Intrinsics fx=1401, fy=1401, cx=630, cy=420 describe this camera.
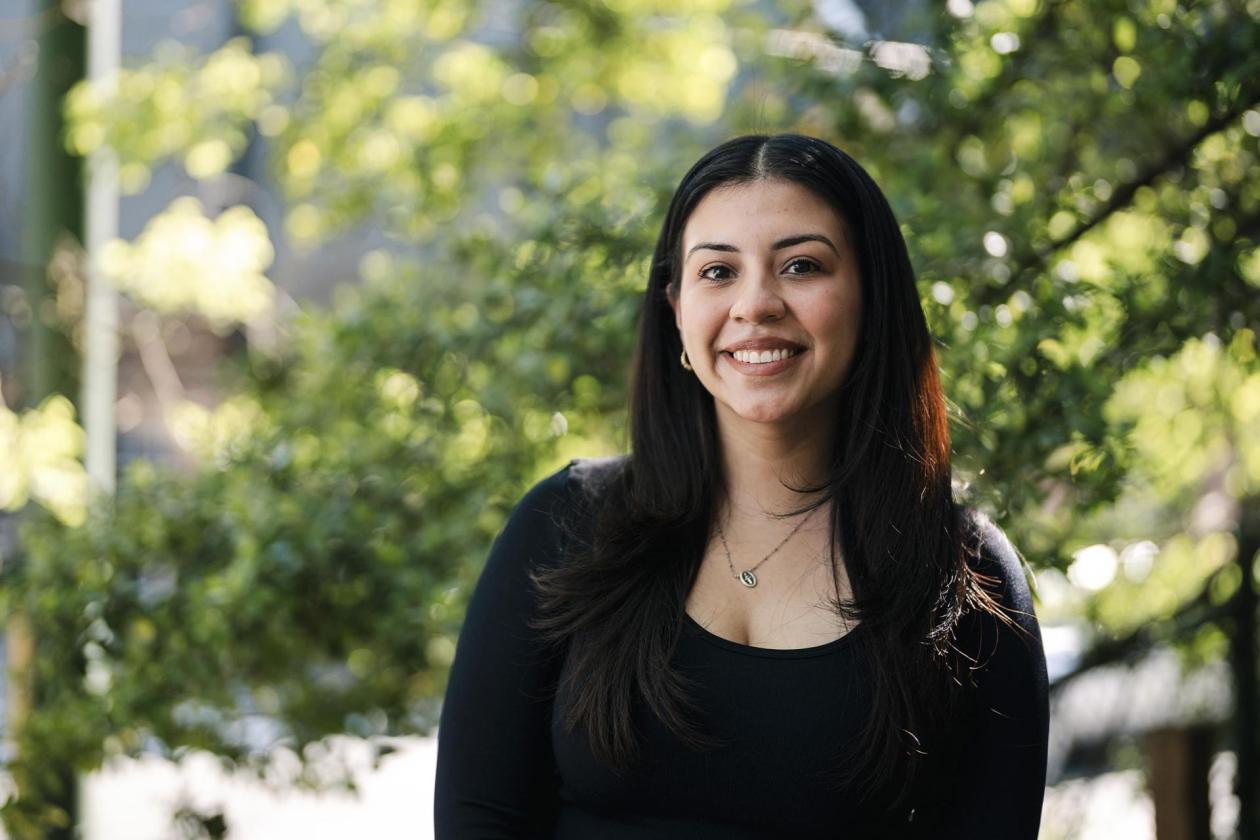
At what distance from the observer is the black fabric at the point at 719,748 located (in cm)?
191

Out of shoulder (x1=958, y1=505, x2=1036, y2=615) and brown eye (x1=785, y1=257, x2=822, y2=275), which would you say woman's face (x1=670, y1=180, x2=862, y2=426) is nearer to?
brown eye (x1=785, y1=257, x2=822, y2=275)

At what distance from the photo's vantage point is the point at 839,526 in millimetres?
2131

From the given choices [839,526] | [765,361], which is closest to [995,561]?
[839,526]

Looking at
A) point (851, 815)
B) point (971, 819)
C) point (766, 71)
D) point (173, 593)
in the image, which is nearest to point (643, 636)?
point (851, 815)

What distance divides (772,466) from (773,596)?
0.21 meters

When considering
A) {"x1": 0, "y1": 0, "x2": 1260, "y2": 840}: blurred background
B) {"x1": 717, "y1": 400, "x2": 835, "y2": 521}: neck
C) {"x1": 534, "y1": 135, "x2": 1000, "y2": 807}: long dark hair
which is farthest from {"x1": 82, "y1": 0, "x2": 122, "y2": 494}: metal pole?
{"x1": 717, "y1": 400, "x2": 835, "y2": 521}: neck

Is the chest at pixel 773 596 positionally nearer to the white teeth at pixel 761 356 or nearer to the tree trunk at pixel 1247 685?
the white teeth at pixel 761 356

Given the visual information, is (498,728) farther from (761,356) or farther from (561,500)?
(761,356)

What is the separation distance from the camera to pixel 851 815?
1922 mm

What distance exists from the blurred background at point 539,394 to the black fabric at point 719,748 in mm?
604

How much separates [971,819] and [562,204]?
6.12 feet

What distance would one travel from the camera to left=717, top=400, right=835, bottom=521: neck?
84.1 inches

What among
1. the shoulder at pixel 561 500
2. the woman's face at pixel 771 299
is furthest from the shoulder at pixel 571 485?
the woman's face at pixel 771 299

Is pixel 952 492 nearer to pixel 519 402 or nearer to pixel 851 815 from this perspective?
pixel 851 815
